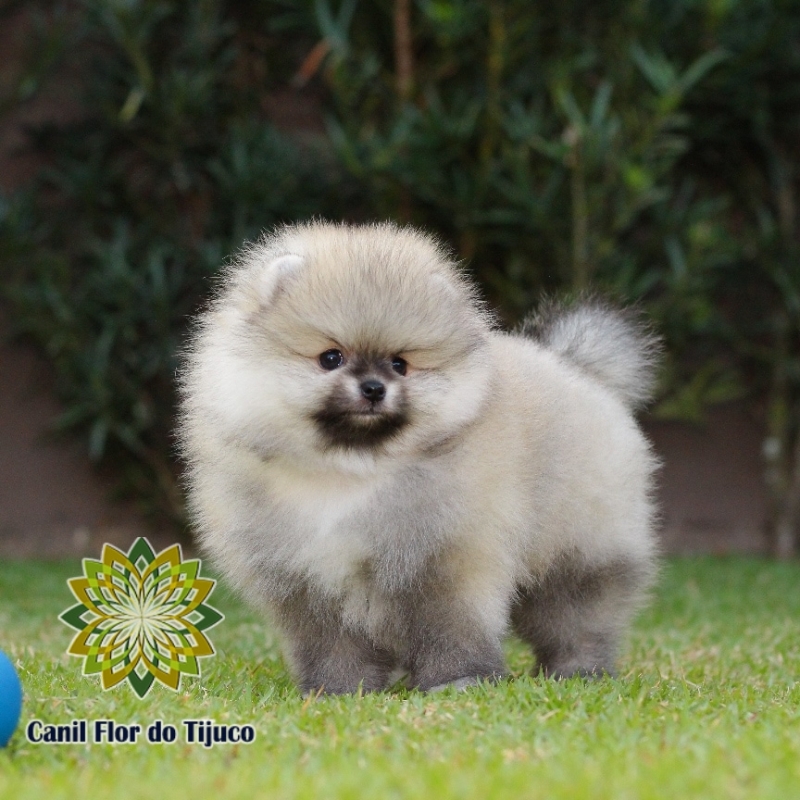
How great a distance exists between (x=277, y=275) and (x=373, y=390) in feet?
1.33

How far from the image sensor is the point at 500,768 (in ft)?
6.65

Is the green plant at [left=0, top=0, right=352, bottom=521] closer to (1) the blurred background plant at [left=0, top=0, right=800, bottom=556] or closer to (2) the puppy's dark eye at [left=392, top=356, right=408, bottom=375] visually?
(1) the blurred background plant at [left=0, top=0, right=800, bottom=556]

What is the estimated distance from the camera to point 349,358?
271cm

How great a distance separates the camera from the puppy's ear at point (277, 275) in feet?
9.25

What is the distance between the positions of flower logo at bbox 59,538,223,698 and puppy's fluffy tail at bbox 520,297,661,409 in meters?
1.38

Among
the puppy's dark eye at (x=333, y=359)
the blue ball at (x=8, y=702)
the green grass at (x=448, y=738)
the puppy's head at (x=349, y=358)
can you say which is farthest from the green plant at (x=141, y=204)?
the blue ball at (x=8, y=702)

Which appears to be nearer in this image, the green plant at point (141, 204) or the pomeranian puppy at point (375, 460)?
the pomeranian puppy at point (375, 460)

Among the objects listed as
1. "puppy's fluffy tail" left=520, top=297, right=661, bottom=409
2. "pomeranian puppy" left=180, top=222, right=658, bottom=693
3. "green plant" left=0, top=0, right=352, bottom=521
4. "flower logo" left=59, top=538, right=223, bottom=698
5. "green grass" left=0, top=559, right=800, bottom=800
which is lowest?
"green grass" left=0, top=559, right=800, bottom=800

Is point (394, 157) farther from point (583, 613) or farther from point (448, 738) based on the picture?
point (448, 738)

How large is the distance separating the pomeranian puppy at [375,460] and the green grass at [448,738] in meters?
0.21

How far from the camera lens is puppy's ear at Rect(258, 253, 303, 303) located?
2.82 metres

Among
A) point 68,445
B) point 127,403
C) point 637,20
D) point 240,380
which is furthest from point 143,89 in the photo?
point 240,380

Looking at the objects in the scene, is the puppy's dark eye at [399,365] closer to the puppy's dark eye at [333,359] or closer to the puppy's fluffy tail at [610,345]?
the puppy's dark eye at [333,359]

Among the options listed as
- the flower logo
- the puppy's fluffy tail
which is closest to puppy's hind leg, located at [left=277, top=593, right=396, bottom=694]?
the flower logo
